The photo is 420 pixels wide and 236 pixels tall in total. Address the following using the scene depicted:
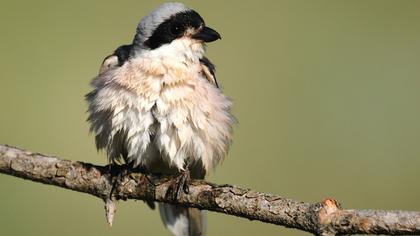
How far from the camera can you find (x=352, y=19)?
836 centimetres

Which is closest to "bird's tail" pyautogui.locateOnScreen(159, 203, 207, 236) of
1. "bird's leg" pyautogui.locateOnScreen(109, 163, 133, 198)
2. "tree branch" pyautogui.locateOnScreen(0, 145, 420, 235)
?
"bird's leg" pyautogui.locateOnScreen(109, 163, 133, 198)

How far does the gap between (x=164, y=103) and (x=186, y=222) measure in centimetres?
114

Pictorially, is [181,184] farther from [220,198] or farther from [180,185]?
[220,198]

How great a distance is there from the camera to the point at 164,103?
427cm

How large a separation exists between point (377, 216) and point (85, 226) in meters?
3.20

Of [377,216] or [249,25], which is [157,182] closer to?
[377,216]

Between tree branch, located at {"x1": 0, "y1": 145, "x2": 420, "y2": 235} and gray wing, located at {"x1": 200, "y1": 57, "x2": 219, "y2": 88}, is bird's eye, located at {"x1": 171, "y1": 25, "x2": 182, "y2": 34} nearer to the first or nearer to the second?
gray wing, located at {"x1": 200, "y1": 57, "x2": 219, "y2": 88}

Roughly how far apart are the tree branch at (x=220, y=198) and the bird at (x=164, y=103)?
0.87 feet

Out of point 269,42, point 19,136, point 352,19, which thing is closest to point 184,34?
point 19,136

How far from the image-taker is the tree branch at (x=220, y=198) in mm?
2971

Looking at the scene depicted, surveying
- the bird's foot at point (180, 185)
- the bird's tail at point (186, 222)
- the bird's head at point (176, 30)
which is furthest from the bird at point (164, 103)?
the bird's tail at point (186, 222)

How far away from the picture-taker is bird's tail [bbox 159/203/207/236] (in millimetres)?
5035

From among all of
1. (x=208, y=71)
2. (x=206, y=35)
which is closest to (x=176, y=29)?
(x=206, y=35)

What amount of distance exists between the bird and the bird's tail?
474mm
